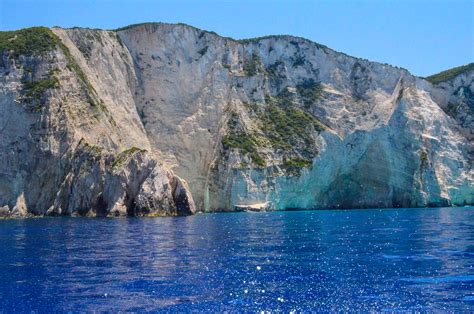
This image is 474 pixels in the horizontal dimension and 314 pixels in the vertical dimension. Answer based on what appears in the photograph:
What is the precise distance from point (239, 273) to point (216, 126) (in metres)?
90.1

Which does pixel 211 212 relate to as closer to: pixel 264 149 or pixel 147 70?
pixel 264 149

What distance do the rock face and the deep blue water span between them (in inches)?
1770

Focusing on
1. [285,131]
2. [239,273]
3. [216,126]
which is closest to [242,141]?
[216,126]

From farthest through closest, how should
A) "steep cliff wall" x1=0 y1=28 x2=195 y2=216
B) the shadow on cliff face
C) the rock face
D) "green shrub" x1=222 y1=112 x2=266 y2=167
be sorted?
"green shrub" x1=222 y1=112 x2=266 y2=167 → the rock face → "steep cliff wall" x1=0 y1=28 x2=195 y2=216 → the shadow on cliff face

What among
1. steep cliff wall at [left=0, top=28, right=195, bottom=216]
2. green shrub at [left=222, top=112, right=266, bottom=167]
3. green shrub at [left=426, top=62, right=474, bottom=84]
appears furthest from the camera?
green shrub at [left=426, top=62, right=474, bottom=84]

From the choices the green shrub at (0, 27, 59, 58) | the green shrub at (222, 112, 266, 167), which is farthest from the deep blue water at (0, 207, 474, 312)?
the green shrub at (0, 27, 59, 58)

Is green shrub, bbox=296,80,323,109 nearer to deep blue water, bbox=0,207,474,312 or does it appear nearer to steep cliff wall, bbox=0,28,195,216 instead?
steep cliff wall, bbox=0,28,195,216

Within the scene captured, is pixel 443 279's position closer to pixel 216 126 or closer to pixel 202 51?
pixel 216 126

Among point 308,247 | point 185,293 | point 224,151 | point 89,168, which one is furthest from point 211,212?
point 185,293

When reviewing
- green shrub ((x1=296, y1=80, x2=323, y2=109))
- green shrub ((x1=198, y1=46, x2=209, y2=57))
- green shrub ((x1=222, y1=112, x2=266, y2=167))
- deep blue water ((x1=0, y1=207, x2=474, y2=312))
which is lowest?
deep blue water ((x1=0, y1=207, x2=474, y2=312))

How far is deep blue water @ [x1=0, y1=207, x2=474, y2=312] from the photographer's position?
2045 centimetres

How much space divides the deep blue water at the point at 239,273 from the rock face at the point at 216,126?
44946 millimetres

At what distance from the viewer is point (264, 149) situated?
110 m

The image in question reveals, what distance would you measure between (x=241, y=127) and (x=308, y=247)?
3003 inches
